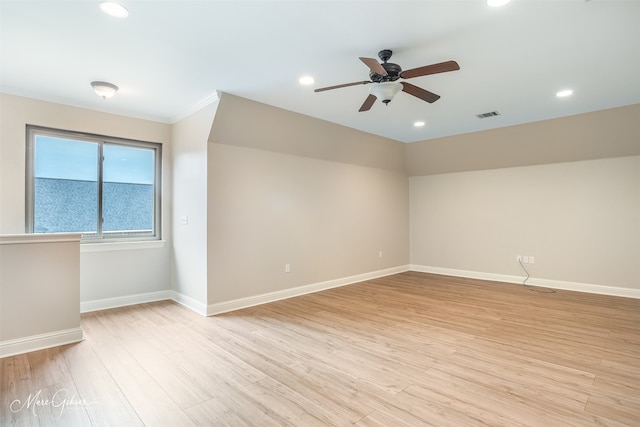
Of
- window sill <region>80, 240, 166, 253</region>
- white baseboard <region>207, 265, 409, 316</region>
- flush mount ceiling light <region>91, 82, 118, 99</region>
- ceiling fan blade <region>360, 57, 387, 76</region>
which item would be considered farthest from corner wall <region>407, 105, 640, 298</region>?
flush mount ceiling light <region>91, 82, 118, 99</region>

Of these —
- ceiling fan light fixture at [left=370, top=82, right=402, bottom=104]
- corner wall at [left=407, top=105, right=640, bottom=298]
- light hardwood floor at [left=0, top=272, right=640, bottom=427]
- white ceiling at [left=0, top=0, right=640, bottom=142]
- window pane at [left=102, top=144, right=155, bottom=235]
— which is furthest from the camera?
corner wall at [left=407, top=105, right=640, bottom=298]

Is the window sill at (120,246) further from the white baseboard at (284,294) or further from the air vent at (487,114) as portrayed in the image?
the air vent at (487,114)

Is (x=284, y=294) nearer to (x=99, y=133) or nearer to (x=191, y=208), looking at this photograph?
(x=191, y=208)

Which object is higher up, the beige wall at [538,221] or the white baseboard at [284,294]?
the beige wall at [538,221]

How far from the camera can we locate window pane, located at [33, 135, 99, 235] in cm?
387

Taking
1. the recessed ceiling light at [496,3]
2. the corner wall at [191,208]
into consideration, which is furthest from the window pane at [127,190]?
the recessed ceiling light at [496,3]

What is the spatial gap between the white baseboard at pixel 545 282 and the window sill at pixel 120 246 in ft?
17.7

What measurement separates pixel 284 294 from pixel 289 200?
144 centimetres

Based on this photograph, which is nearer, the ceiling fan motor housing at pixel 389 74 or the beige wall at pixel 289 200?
the ceiling fan motor housing at pixel 389 74

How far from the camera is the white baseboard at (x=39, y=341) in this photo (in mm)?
2791

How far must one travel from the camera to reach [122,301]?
14.3 ft

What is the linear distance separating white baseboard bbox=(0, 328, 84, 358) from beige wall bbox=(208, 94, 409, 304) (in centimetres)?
138

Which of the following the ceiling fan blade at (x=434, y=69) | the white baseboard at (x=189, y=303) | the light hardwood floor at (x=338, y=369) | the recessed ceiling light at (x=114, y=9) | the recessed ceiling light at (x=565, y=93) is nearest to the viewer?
the light hardwood floor at (x=338, y=369)

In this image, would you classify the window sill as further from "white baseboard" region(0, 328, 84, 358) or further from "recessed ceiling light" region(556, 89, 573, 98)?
"recessed ceiling light" region(556, 89, 573, 98)
